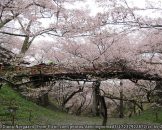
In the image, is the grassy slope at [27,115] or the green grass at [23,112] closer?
the green grass at [23,112]

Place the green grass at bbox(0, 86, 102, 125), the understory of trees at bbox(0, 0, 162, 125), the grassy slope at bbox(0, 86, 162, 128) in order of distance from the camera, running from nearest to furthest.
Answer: the understory of trees at bbox(0, 0, 162, 125) < the green grass at bbox(0, 86, 102, 125) < the grassy slope at bbox(0, 86, 162, 128)

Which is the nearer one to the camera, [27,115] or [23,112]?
[27,115]

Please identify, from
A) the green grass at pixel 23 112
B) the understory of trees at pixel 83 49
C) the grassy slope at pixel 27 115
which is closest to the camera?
the understory of trees at pixel 83 49

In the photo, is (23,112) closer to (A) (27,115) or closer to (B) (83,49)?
(A) (27,115)

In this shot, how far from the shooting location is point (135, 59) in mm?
14328

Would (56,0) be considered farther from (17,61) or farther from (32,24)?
(17,61)

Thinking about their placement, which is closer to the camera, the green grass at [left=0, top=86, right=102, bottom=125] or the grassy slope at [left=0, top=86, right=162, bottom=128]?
the green grass at [left=0, top=86, right=102, bottom=125]

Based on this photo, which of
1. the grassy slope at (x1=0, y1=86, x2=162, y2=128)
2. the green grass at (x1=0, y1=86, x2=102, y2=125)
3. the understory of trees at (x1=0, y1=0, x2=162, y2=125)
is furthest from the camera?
the grassy slope at (x1=0, y1=86, x2=162, y2=128)

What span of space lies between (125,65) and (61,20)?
365cm

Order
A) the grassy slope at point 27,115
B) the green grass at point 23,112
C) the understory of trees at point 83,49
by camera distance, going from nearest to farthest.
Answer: the understory of trees at point 83,49 < the green grass at point 23,112 < the grassy slope at point 27,115

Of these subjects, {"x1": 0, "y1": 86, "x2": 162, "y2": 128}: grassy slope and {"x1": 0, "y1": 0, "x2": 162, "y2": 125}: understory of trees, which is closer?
{"x1": 0, "y1": 0, "x2": 162, "y2": 125}: understory of trees

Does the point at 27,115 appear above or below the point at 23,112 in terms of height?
below

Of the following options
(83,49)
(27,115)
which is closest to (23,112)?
(27,115)

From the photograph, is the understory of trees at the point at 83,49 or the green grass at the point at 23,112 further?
the green grass at the point at 23,112
